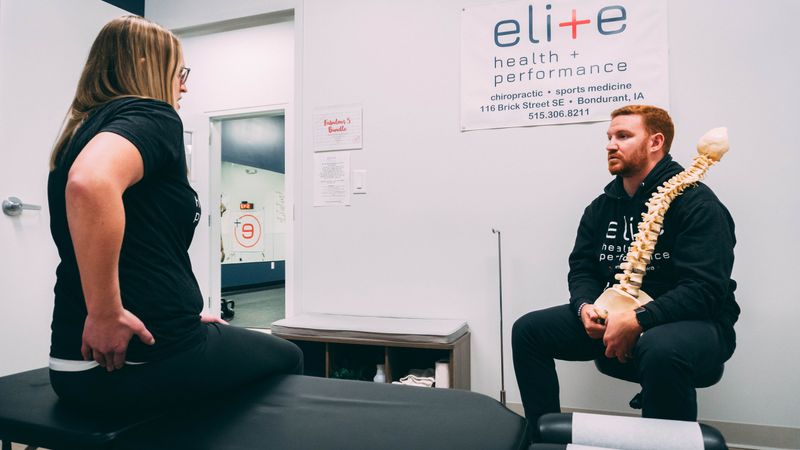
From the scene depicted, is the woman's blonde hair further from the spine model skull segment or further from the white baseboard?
the white baseboard

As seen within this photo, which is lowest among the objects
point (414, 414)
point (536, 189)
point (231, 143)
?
point (414, 414)

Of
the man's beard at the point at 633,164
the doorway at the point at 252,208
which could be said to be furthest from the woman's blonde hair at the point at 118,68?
the doorway at the point at 252,208

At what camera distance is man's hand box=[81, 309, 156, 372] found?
853 millimetres

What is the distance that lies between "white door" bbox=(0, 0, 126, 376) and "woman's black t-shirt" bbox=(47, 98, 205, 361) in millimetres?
1579

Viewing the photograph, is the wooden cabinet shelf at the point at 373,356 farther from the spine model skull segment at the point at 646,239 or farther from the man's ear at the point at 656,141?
the man's ear at the point at 656,141

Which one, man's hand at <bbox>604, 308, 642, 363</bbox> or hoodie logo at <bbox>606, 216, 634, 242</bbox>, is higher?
hoodie logo at <bbox>606, 216, 634, 242</bbox>

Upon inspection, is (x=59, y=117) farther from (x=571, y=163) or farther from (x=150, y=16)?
(x=571, y=163)

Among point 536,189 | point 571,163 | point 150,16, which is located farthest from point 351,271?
point 150,16

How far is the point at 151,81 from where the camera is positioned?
3.34ft

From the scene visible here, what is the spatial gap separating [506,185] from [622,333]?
3.41ft

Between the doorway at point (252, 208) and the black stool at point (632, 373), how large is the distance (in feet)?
16.9

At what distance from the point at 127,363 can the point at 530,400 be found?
123 centimetres

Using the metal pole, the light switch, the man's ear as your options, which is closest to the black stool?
the metal pole

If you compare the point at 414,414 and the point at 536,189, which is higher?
the point at 536,189
